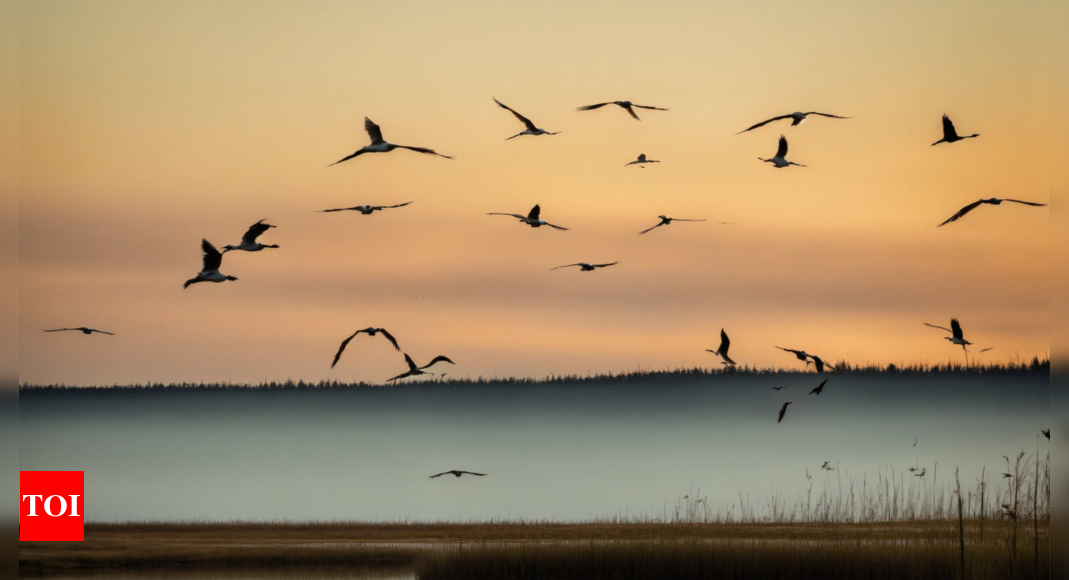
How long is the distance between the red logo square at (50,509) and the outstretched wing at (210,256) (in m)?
10.9

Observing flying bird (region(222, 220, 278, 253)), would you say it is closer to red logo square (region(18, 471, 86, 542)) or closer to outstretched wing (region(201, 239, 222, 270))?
outstretched wing (region(201, 239, 222, 270))

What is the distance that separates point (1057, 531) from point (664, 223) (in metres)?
16.8

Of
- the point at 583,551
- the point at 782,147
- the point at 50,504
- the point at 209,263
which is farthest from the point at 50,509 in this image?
the point at 782,147

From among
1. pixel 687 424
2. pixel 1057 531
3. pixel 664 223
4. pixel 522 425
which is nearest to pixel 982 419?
pixel 687 424

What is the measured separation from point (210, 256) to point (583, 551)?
37.3 ft

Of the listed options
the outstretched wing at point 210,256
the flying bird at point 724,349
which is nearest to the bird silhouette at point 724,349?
the flying bird at point 724,349

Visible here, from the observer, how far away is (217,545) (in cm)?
3491

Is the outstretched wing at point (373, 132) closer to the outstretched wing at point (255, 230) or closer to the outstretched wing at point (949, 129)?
the outstretched wing at point (255, 230)

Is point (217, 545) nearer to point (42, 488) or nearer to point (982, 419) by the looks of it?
point (42, 488)

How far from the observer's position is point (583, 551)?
27188mm

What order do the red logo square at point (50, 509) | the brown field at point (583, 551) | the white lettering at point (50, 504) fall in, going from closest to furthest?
1. the brown field at point (583, 551)
2. the red logo square at point (50, 509)
3. the white lettering at point (50, 504)

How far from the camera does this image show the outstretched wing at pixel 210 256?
84.3ft

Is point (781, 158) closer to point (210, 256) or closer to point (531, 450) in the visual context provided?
point (210, 256)

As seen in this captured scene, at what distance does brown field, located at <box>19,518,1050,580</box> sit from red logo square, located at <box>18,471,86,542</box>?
28.7 inches
